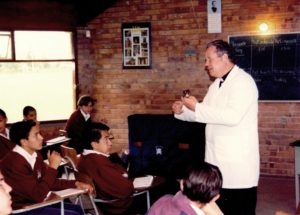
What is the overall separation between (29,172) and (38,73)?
167 inches

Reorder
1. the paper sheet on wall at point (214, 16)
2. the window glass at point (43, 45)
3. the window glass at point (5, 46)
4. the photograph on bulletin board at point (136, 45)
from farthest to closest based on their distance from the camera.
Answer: the photograph on bulletin board at point (136, 45) < the window glass at point (43, 45) < the window glass at point (5, 46) < the paper sheet on wall at point (214, 16)

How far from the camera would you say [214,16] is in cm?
721

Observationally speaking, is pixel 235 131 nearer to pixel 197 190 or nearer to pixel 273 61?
pixel 197 190

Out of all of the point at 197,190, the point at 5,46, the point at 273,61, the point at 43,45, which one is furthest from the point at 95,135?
the point at 43,45

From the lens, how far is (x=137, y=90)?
793 centimetres

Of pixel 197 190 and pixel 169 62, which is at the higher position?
pixel 169 62

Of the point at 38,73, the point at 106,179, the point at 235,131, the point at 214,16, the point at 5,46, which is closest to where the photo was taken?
the point at 235,131

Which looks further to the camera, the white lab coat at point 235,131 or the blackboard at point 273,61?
the blackboard at point 273,61

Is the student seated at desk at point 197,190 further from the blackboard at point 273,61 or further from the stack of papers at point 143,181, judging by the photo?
the blackboard at point 273,61

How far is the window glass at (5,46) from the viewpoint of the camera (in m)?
7.39

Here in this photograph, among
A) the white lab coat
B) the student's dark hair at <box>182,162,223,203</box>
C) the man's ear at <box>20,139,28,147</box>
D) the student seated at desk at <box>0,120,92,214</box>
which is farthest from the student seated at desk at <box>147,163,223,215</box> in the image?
the man's ear at <box>20,139,28,147</box>

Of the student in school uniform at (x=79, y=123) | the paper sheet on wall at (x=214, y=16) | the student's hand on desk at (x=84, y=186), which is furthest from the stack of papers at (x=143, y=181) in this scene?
the paper sheet on wall at (x=214, y=16)

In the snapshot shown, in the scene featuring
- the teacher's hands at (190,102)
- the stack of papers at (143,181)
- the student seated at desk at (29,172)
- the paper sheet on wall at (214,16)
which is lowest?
the stack of papers at (143,181)

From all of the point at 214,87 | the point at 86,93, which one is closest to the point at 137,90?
the point at 86,93
